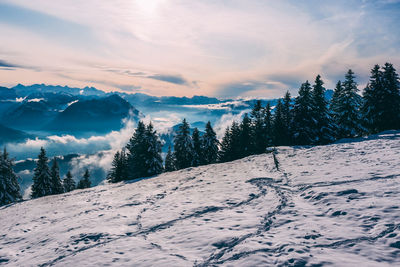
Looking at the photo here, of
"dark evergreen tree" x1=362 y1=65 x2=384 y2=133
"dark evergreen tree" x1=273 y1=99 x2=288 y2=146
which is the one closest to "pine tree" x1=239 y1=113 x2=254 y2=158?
"dark evergreen tree" x1=273 y1=99 x2=288 y2=146

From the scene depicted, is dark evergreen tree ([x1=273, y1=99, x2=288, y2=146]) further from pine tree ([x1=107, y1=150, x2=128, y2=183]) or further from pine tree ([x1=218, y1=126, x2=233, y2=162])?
pine tree ([x1=107, y1=150, x2=128, y2=183])

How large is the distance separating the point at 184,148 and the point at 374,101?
1242 inches

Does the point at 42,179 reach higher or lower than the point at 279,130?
lower

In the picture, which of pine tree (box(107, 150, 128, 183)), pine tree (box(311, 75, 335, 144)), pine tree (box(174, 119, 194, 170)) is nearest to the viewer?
pine tree (box(311, 75, 335, 144))

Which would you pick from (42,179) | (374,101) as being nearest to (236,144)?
(374,101)

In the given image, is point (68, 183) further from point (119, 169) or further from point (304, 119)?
point (304, 119)

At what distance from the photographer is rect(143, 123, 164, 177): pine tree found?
1405 inches

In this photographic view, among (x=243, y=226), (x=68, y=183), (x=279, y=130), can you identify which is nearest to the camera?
(x=243, y=226)

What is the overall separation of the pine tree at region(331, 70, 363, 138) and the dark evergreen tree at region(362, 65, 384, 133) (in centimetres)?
129

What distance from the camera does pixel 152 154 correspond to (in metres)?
36.0

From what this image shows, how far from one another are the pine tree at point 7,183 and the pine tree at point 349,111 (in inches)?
1991

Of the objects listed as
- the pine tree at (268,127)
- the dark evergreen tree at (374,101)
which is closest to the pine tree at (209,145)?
the pine tree at (268,127)

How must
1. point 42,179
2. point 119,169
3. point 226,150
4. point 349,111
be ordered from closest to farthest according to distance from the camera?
point 349,111 < point 42,179 < point 119,169 < point 226,150

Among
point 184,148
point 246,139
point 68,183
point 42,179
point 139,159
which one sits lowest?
point 68,183
